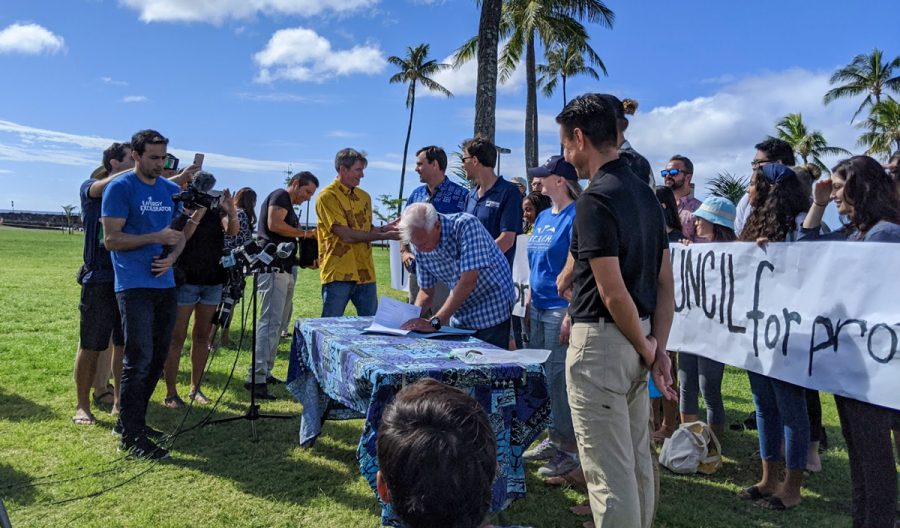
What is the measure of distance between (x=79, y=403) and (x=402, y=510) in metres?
4.62

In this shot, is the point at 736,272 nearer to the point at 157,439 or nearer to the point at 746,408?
the point at 746,408

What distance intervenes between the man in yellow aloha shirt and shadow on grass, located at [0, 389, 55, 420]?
7.71 ft

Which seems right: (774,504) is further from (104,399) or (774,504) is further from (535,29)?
(535,29)

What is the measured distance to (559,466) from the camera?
3.97 metres

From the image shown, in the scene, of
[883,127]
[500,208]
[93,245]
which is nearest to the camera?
[93,245]

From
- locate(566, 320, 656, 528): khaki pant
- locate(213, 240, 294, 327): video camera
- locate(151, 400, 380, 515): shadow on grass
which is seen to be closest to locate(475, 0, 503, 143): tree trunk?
locate(213, 240, 294, 327): video camera

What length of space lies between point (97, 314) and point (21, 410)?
1247 mm

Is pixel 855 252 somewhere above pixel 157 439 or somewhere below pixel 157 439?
above

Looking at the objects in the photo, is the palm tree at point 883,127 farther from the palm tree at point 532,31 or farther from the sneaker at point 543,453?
the sneaker at point 543,453

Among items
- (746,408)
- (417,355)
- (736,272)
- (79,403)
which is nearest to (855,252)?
(736,272)

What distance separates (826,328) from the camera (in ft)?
11.5

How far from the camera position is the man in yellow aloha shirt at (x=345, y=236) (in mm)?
5344

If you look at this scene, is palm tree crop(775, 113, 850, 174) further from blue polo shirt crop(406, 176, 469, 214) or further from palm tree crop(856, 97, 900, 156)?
blue polo shirt crop(406, 176, 469, 214)

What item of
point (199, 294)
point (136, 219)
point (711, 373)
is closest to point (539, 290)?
point (711, 373)
